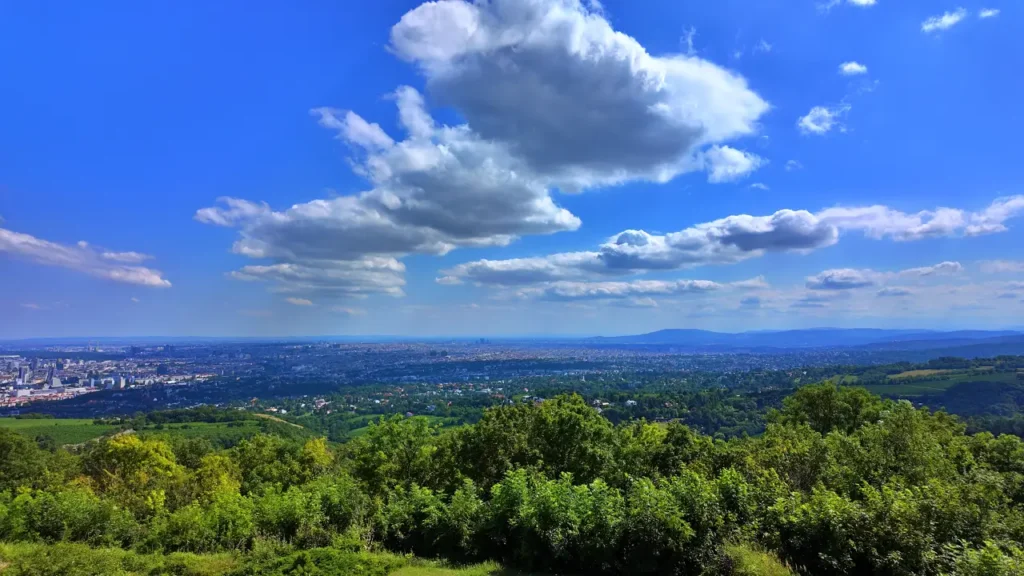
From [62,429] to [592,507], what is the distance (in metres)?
87.0

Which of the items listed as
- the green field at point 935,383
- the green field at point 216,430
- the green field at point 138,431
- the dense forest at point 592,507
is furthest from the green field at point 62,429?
the green field at point 935,383

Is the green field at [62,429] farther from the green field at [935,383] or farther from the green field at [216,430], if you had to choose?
the green field at [935,383]

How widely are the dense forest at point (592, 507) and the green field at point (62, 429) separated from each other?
46200mm

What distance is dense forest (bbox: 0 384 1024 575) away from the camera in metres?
8.95

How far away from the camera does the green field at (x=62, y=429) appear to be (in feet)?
195

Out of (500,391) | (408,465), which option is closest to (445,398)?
(500,391)

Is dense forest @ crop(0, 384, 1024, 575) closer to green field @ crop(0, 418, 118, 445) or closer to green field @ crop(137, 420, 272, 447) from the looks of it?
green field @ crop(137, 420, 272, 447)

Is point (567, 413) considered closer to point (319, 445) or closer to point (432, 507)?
point (432, 507)

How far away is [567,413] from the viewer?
20.3 m

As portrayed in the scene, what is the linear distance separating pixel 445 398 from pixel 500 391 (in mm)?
17638

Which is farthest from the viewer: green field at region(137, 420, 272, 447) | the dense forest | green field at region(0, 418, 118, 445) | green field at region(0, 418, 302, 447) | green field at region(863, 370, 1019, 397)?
green field at region(863, 370, 1019, 397)

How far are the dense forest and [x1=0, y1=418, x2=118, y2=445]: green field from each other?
152 feet

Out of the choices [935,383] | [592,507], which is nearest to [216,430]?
[592,507]

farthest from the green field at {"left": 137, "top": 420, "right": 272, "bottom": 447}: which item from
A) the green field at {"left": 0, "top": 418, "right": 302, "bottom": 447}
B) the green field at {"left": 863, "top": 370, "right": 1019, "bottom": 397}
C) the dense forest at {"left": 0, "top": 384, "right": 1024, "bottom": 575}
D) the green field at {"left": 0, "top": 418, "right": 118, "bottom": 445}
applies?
the green field at {"left": 863, "top": 370, "right": 1019, "bottom": 397}
